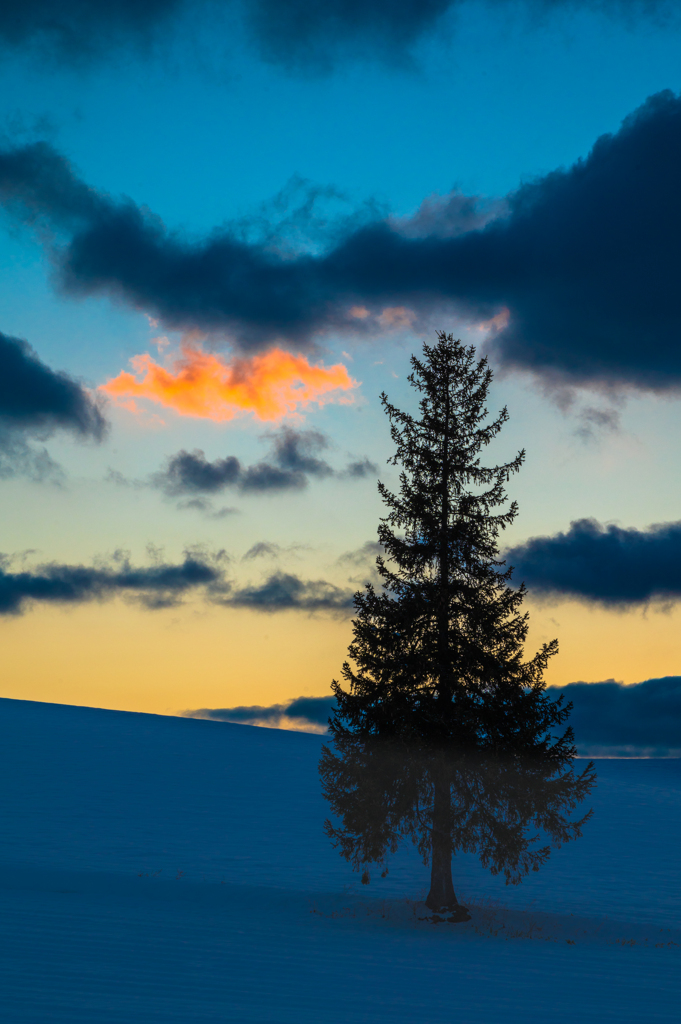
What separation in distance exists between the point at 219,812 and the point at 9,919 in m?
19.1

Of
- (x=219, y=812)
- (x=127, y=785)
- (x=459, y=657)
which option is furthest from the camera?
(x=127, y=785)

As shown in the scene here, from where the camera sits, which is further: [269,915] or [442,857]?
[442,857]

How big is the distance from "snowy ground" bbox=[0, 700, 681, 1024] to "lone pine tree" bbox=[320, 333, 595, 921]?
2014 millimetres

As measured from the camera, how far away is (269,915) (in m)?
17.3

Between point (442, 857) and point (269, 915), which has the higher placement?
point (442, 857)

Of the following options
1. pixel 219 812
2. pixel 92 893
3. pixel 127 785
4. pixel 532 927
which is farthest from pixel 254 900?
pixel 127 785

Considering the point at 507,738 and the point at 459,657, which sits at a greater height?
the point at 459,657

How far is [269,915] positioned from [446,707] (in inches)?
236

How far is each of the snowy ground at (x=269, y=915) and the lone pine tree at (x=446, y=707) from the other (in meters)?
2.01

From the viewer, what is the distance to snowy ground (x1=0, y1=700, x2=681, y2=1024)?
10227 mm

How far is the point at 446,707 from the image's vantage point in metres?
18.6

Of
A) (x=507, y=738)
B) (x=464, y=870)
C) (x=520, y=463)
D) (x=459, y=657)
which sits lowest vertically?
(x=464, y=870)

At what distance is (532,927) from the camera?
18281 mm

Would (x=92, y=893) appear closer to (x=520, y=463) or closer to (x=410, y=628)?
(x=410, y=628)
